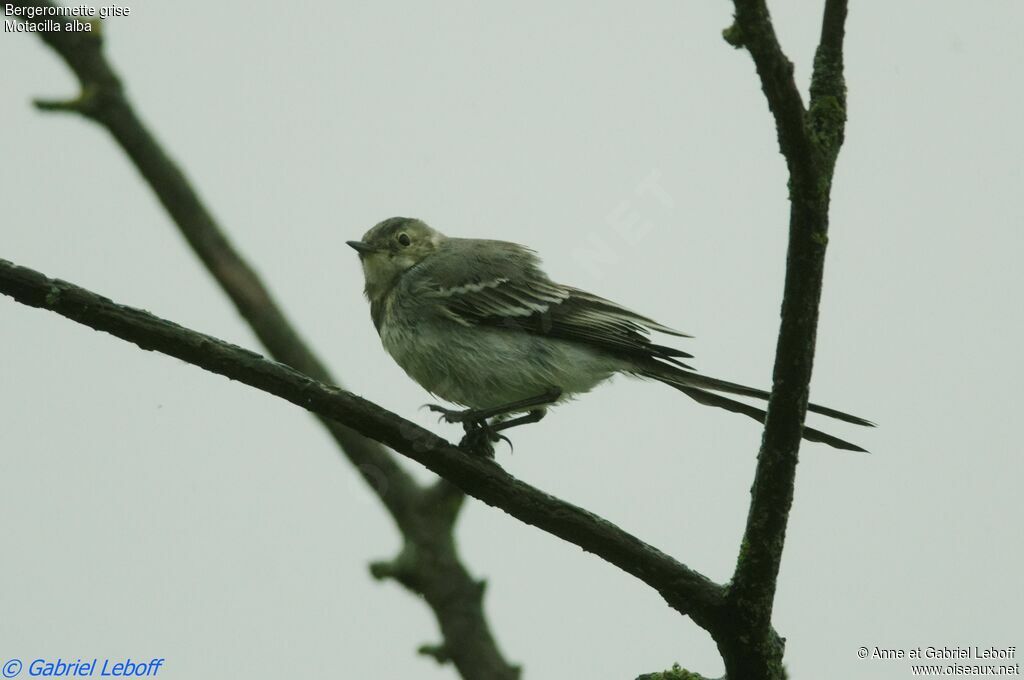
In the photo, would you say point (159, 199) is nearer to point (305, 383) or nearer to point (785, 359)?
point (305, 383)

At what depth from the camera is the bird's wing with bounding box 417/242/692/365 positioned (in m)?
6.98

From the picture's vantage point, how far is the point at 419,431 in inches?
184

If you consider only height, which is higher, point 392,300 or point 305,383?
point 392,300

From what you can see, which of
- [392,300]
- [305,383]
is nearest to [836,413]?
[305,383]

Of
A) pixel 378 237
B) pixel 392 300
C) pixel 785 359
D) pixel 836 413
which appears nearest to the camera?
pixel 785 359

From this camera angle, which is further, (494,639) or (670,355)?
(670,355)

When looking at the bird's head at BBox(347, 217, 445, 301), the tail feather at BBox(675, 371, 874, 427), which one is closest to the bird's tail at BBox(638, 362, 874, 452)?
the tail feather at BBox(675, 371, 874, 427)

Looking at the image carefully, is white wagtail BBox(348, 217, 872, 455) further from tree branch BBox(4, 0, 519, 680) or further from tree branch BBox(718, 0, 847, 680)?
tree branch BBox(718, 0, 847, 680)

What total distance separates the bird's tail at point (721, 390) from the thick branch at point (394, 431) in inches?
45.9

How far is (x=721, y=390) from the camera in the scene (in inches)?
245

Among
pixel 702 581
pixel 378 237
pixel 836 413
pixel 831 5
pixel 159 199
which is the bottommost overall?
pixel 702 581

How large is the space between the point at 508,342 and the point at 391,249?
1.65 m

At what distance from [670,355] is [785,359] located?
2.61m

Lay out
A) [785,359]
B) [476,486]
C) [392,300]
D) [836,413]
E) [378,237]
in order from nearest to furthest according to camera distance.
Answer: [785,359] → [476,486] → [836,413] → [392,300] → [378,237]
